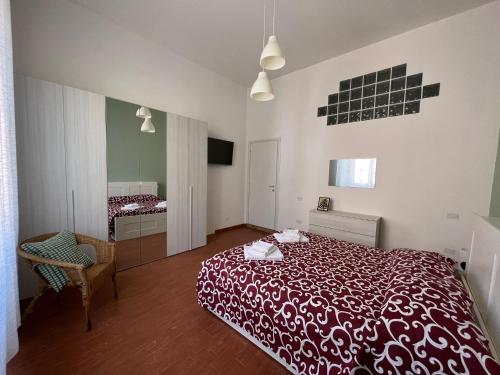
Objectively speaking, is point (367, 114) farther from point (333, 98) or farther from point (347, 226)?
point (347, 226)

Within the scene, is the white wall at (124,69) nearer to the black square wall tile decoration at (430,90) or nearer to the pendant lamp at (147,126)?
the pendant lamp at (147,126)

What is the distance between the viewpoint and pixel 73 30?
2.43 m

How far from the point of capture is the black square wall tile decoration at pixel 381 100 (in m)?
2.99

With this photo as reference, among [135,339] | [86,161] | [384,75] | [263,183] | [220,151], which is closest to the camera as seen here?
[135,339]

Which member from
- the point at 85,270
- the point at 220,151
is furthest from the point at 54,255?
the point at 220,151

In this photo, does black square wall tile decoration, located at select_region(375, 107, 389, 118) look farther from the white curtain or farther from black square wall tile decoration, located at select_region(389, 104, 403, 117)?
the white curtain

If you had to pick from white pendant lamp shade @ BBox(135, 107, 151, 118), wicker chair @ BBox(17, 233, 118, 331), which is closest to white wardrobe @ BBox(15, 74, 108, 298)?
wicker chair @ BBox(17, 233, 118, 331)

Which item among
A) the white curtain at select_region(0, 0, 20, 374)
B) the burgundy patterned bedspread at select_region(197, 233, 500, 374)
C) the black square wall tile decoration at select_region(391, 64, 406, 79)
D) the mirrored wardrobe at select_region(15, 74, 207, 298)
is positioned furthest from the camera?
the black square wall tile decoration at select_region(391, 64, 406, 79)

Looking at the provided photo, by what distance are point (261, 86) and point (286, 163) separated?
2.37m

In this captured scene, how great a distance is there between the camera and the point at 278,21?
2.61 metres

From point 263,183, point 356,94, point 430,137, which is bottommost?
point 263,183

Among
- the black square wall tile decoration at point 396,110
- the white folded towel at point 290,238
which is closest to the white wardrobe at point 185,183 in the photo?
the white folded towel at point 290,238

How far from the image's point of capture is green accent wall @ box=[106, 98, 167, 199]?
252 cm

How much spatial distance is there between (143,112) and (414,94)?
3.85m
